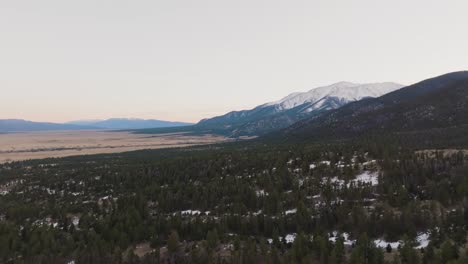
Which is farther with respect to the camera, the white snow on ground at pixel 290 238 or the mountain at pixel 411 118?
the mountain at pixel 411 118

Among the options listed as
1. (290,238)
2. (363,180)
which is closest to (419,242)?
(290,238)

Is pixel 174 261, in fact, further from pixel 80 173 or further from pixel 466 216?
pixel 80 173

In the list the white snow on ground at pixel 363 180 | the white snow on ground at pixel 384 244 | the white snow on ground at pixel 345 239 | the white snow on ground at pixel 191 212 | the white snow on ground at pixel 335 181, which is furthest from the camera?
the white snow on ground at pixel 335 181

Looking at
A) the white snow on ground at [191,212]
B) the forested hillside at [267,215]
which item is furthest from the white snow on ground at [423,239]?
the white snow on ground at [191,212]

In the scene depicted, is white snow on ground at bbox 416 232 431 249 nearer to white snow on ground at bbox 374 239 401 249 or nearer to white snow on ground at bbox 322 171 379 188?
white snow on ground at bbox 374 239 401 249

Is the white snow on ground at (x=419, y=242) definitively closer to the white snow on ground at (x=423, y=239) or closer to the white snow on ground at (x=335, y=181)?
the white snow on ground at (x=423, y=239)

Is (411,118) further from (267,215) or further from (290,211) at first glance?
(267,215)

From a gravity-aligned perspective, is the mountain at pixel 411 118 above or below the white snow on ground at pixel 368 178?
above

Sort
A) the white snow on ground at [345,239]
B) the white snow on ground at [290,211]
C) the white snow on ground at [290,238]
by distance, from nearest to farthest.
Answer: the white snow on ground at [345,239] < the white snow on ground at [290,238] < the white snow on ground at [290,211]

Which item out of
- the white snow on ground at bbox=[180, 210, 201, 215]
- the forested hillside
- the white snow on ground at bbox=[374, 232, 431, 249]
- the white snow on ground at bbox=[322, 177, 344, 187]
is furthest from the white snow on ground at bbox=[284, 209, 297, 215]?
the white snow on ground at bbox=[180, 210, 201, 215]
